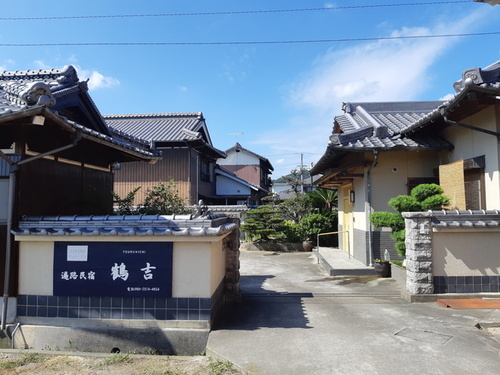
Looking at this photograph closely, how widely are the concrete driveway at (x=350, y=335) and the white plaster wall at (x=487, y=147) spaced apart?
120 inches

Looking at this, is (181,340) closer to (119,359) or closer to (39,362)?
(119,359)

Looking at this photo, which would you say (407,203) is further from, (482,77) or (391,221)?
(482,77)

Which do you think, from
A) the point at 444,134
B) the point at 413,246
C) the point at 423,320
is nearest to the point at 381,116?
the point at 444,134

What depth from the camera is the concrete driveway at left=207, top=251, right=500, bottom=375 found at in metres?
4.30

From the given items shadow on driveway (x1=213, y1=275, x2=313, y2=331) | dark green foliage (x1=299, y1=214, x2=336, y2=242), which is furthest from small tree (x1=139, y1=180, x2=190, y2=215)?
dark green foliage (x1=299, y1=214, x2=336, y2=242)

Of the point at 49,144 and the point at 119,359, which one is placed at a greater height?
the point at 49,144

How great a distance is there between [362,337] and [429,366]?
1.10 m

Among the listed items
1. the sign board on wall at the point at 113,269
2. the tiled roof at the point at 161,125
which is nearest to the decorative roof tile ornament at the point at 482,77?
the sign board on wall at the point at 113,269

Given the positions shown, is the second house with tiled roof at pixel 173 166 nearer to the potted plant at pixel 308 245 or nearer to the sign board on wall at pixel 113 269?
the potted plant at pixel 308 245

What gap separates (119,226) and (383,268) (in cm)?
775

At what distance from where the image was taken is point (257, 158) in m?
35.2

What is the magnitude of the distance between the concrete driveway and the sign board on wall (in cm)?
136

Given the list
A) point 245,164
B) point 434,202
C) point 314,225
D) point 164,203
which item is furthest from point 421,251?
point 245,164

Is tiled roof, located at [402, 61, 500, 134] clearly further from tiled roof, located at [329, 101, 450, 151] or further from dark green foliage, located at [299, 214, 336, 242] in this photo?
dark green foliage, located at [299, 214, 336, 242]
